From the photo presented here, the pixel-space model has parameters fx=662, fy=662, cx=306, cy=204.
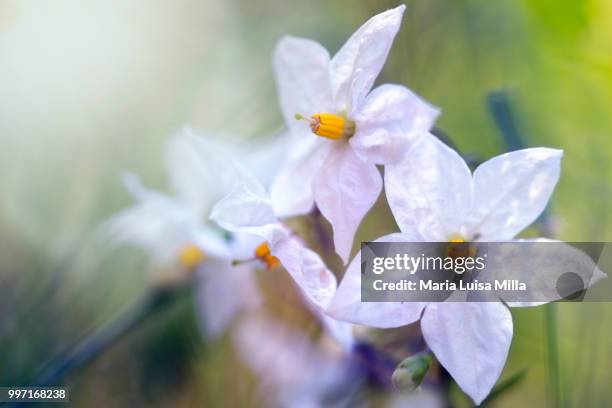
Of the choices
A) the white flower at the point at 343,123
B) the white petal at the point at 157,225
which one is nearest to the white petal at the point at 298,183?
the white flower at the point at 343,123

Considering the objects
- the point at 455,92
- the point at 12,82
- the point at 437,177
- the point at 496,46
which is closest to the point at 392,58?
the point at 455,92

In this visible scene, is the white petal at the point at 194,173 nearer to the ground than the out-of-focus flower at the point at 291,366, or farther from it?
farther from it

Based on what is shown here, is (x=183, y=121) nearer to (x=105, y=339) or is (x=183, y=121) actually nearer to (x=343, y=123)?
(x=105, y=339)

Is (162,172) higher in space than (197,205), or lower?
lower

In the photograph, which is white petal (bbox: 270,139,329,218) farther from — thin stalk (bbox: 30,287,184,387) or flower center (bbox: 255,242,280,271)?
thin stalk (bbox: 30,287,184,387)

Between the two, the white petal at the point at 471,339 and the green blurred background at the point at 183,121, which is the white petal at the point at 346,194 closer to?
the white petal at the point at 471,339

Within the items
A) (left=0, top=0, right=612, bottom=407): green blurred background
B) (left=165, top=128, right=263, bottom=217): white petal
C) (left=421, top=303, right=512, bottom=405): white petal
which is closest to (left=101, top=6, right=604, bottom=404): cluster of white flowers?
(left=421, top=303, right=512, bottom=405): white petal

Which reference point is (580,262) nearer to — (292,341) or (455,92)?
(292,341)
